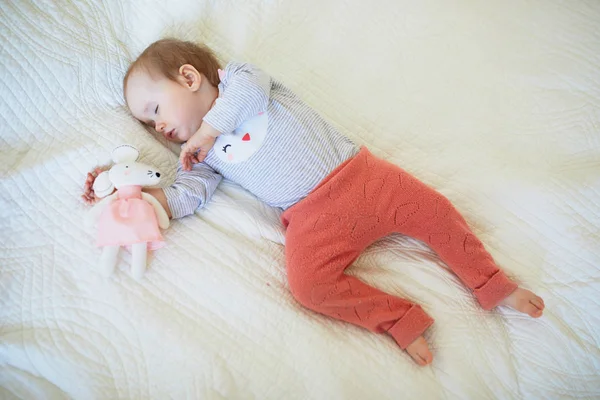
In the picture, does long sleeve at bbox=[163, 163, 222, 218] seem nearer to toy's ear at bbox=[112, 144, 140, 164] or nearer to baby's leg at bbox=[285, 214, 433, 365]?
toy's ear at bbox=[112, 144, 140, 164]

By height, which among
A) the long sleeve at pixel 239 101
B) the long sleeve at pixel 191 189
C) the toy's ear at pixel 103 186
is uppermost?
the long sleeve at pixel 239 101

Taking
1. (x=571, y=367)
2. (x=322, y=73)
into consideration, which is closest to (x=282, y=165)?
(x=322, y=73)

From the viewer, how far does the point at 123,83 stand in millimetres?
1103

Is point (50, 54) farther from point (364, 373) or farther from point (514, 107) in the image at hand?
point (514, 107)

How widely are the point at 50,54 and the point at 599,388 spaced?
149 cm

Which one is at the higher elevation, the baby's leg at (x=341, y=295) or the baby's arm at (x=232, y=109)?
the baby's arm at (x=232, y=109)

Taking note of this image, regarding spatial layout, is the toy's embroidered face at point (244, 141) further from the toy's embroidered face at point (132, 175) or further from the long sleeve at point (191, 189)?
the toy's embroidered face at point (132, 175)

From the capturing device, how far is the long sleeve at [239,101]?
38.2 inches

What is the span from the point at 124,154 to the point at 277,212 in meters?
0.41

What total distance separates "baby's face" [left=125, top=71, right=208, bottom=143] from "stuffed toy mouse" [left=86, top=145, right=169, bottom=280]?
0.13 meters

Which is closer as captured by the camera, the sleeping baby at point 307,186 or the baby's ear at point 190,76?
the sleeping baby at point 307,186

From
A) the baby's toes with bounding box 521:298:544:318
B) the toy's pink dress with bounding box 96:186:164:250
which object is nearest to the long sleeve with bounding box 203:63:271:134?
the toy's pink dress with bounding box 96:186:164:250

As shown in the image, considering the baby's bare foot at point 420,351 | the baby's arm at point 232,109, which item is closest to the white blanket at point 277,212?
the baby's bare foot at point 420,351

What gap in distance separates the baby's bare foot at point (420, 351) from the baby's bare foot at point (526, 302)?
0.21 m
